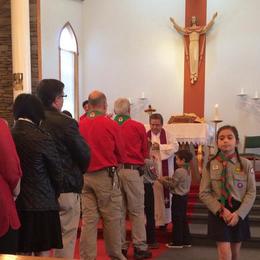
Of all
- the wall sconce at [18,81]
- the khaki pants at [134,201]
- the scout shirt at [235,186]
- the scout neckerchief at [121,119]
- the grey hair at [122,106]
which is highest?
the wall sconce at [18,81]

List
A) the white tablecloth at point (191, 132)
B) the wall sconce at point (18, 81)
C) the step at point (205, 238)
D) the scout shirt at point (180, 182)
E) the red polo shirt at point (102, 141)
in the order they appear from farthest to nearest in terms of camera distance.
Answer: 1. the wall sconce at point (18, 81)
2. the white tablecloth at point (191, 132)
3. the step at point (205, 238)
4. the scout shirt at point (180, 182)
5. the red polo shirt at point (102, 141)

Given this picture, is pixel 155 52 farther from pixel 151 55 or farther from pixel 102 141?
pixel 102 141

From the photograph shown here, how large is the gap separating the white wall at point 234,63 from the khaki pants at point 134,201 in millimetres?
5168

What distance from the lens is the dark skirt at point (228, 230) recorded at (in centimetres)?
312

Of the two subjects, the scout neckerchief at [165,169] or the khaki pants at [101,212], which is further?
the scout neckerchief at [165,169]

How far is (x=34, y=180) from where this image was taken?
276cm

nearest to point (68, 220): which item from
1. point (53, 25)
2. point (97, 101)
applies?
point (97, 101)

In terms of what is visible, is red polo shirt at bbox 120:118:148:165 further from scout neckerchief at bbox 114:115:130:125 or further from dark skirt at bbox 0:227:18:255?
dark skirt at bbox 0:227:18:255

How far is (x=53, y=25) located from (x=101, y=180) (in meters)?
5.80

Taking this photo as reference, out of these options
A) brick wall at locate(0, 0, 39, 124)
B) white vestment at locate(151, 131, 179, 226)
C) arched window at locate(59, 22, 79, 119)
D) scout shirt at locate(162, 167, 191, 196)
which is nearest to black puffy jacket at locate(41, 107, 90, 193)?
scout shirt at locate(162, 167, 191, 196)

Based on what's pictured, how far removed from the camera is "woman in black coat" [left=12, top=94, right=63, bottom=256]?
9.03 feet

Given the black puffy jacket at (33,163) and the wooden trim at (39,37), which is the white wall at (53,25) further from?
the black puffy jacket at (33,163)

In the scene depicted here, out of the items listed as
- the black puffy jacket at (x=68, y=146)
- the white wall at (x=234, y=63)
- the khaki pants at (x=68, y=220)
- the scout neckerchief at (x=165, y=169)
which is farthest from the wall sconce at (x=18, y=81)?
the khaki pants at (x=68, y=220)

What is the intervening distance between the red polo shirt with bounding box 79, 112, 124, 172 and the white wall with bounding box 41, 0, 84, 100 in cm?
482
